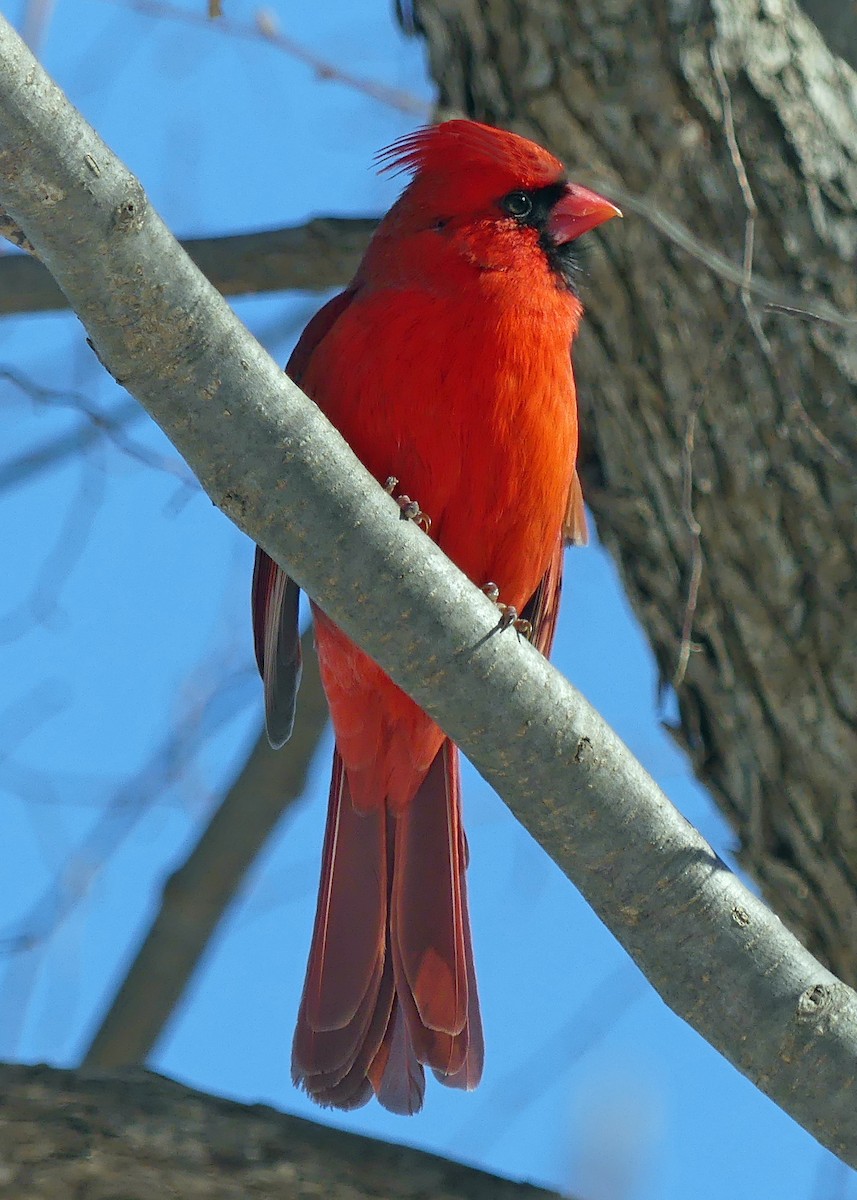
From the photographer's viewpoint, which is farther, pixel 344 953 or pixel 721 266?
pixel 344 953

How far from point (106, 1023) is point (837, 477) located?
1.89 m

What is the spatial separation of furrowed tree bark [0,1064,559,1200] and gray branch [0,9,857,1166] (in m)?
0.55

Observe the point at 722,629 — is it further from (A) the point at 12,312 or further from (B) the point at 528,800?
(A) the point at 12,312

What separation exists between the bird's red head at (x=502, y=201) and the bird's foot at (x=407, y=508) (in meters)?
0.54

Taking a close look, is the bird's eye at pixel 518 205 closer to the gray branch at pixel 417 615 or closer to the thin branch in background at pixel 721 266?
the thin branch in background at pixel 721 266

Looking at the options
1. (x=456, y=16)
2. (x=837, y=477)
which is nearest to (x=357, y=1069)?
(x=837, y=477)

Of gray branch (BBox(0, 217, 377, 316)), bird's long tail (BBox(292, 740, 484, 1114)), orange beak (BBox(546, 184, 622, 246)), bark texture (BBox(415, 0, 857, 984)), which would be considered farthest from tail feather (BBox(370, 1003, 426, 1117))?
gray branch (BBox(0, 217, 377, 316))

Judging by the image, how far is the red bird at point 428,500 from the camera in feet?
8.58

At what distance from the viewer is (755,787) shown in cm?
303

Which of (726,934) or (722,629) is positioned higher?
(722,629)

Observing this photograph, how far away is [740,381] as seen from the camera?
3.00 meters

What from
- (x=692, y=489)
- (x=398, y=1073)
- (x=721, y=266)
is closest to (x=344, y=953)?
(x=398, y=1073)

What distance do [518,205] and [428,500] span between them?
2.09 ft

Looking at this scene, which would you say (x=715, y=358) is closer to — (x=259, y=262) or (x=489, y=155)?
(x=489, y=155)
